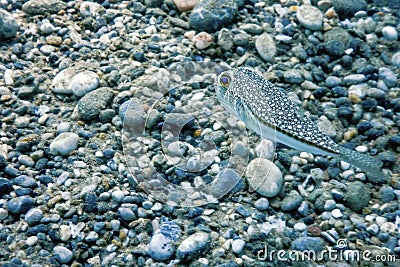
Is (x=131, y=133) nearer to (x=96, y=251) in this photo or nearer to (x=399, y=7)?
(x=96, y=251)

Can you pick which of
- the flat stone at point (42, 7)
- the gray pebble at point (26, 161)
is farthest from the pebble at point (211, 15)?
the gray pebble at point (26, 161)

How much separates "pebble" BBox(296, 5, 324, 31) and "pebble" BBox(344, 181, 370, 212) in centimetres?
183

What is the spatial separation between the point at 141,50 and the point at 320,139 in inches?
77.6

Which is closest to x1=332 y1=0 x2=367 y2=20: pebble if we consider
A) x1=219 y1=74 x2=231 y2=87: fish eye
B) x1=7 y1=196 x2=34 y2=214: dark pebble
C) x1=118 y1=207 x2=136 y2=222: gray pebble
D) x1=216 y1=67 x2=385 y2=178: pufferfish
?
x1=216 y1=67 x2=385 y2=178: pufferfish

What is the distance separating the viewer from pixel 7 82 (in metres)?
4.15

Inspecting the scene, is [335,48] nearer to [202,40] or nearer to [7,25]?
[202,40]

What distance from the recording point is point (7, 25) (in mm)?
4453

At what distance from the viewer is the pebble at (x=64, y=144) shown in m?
3.63

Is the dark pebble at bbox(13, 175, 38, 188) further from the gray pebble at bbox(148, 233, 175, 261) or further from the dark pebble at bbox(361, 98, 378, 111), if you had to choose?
the dark pebble at bbox(361, 98, 378, 111)

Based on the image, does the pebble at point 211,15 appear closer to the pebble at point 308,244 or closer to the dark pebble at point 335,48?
the dark pebble at point 335,48

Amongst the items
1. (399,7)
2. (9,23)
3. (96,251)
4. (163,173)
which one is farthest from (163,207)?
(399,7)

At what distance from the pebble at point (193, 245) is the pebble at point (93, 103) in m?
1.38

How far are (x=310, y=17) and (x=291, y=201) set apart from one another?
6.90 ft

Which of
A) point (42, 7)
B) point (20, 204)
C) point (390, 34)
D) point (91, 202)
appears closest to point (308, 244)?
point (91, 202)
